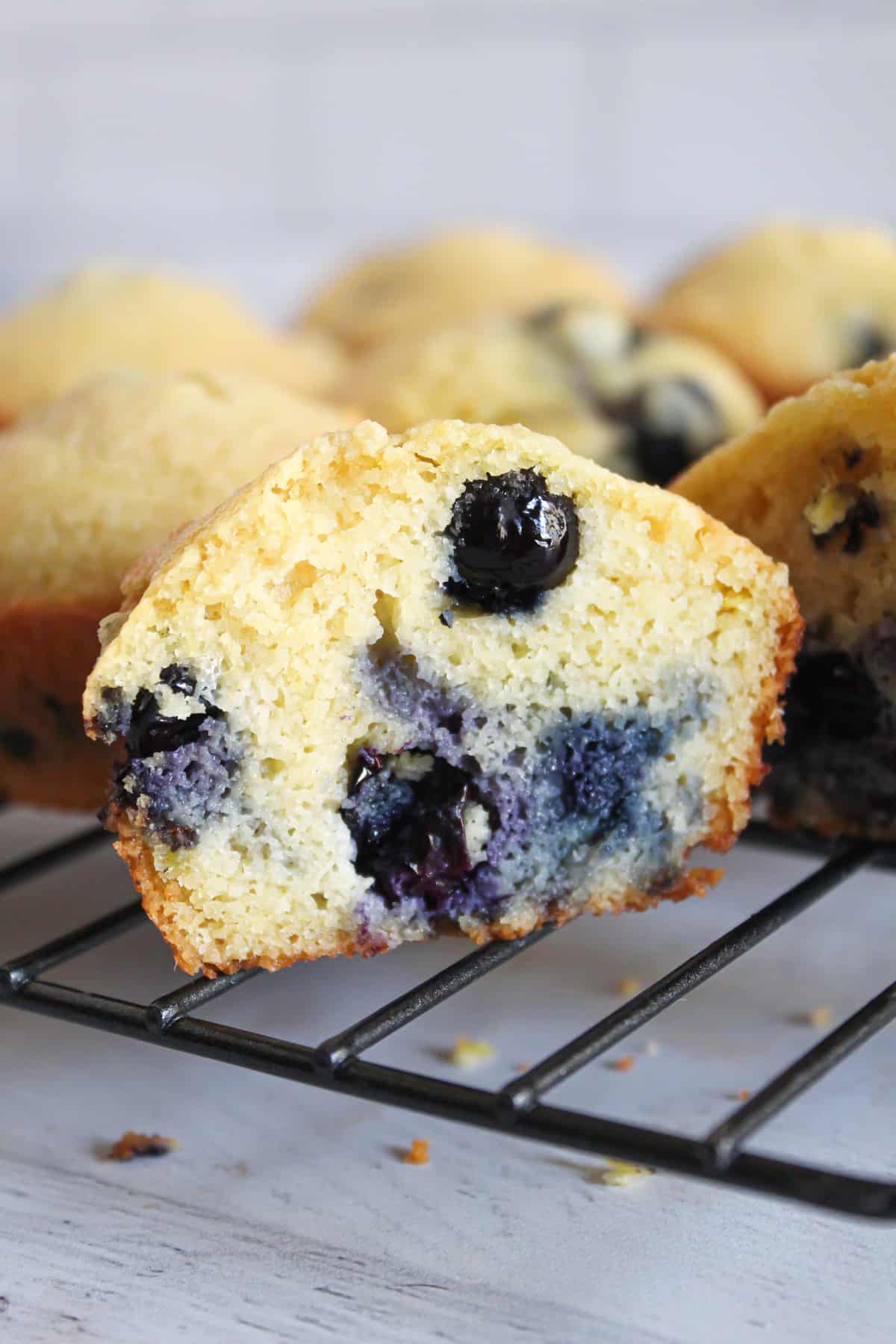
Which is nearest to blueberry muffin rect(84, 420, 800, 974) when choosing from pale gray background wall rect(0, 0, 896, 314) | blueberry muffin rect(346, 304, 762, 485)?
blueberry muffin rect(346, 304, 762, 485)

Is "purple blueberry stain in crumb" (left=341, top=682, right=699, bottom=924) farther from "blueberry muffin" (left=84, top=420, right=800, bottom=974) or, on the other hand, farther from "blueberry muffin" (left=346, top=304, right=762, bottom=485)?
"blueberry muffin" (left=346, top=304, right=762, bottom=485)

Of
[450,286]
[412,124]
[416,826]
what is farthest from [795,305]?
[412,124]

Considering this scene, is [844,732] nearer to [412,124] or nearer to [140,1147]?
[140,1147]

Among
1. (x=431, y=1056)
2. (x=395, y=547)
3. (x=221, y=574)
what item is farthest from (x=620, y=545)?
(x=431, y=1056)

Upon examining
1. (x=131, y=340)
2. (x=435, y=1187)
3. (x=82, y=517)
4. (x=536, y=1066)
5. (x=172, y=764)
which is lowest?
(x=435, y=1187)

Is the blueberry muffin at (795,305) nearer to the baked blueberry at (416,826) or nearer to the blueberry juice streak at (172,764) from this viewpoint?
the baked blueberry at (416,826)
